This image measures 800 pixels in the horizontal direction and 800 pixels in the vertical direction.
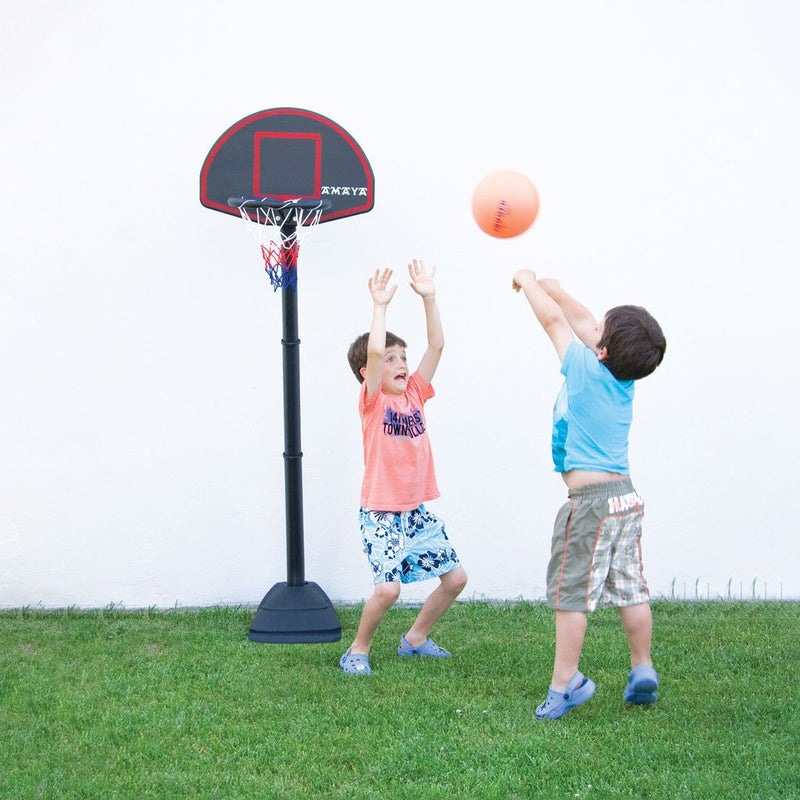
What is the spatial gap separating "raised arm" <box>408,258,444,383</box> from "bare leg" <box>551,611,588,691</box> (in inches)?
51.3

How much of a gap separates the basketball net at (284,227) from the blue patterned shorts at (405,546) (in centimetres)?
117

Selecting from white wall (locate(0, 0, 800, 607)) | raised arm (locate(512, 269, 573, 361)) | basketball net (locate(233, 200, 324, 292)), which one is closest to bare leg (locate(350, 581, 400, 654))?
white wall (locate(0, 0, 800, 607))

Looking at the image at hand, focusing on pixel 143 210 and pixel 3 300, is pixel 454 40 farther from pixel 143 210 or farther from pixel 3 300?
pixel 3 300

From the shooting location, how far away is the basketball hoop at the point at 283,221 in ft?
16.5

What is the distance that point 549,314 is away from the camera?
4.02 meters

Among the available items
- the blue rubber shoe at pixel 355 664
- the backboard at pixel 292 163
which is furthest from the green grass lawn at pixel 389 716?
the backboard at pixel 292 163

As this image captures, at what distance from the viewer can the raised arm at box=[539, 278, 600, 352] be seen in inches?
164

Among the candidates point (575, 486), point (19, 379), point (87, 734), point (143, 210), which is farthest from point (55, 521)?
point (575, 486)

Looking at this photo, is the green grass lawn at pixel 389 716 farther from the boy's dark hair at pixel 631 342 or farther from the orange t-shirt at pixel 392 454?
the boy's dark hair at pixel 631 342

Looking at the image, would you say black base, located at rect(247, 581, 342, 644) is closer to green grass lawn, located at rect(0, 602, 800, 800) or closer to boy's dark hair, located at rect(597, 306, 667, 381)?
green grass lawn, located at rect(0, 602, 800, 800)

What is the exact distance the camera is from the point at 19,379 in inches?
221

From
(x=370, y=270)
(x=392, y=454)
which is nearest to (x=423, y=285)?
(x=392, y=454)

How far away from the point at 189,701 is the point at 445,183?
2.80m

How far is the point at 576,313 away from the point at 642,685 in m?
1.35
